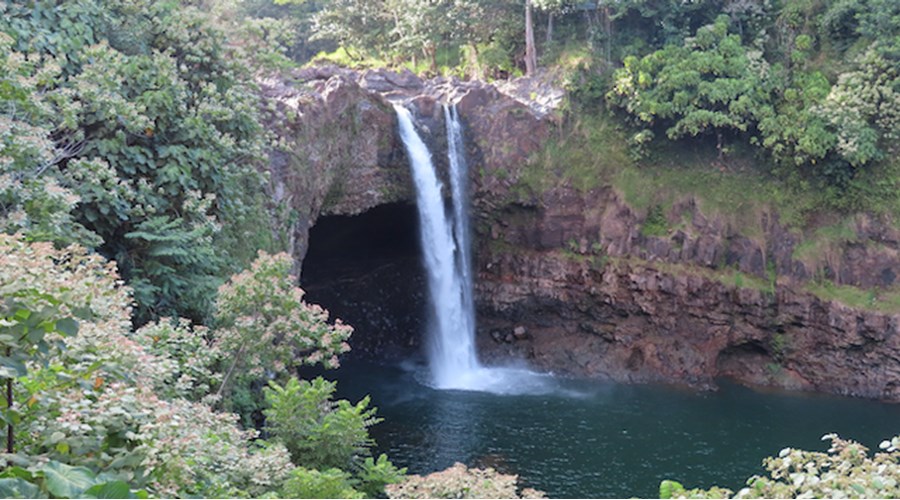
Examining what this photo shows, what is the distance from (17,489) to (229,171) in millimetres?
10991

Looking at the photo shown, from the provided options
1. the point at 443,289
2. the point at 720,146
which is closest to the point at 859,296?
the point at 720,146

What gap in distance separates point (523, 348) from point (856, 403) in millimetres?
9546

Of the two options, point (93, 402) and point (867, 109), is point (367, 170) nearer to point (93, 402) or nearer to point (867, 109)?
point (867, 109)

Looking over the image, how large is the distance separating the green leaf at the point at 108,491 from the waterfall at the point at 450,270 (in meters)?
18.8

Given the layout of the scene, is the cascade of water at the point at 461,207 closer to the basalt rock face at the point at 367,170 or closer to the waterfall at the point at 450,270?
the waterfall at the point at 450,270

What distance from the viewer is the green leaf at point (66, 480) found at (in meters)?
4.52

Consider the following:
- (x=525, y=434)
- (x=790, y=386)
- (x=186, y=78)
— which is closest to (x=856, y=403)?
(x=790, y=386)

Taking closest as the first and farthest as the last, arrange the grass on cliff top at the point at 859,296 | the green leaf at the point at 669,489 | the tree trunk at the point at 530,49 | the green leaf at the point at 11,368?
the green leaf at the point at 11,368
the green leaf at the point at 669,489
the grass on cliff top at the point at 859,296
the tree trunk at the point at 530,49

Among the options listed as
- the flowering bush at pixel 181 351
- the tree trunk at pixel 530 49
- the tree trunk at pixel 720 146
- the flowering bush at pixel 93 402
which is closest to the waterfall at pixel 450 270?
the tree trunk at pixel 530 49

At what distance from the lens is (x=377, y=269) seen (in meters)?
26.0

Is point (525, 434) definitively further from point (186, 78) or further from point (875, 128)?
point (875, 128)

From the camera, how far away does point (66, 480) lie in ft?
15.1

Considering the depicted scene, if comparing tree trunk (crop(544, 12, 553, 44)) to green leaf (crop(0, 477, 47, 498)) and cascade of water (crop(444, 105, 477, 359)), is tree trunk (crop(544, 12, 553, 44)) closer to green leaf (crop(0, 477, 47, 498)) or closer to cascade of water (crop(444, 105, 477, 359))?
cascade of water (crop(444, 105, 477, 359))

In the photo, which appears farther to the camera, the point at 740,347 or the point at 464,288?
the point at 464,288
